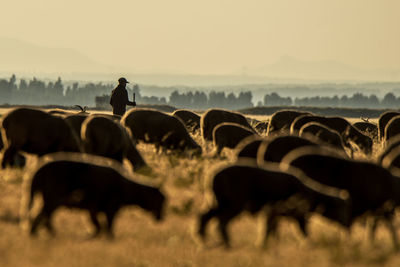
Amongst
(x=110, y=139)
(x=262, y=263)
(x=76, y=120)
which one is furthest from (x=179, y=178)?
(x=262, y=263)

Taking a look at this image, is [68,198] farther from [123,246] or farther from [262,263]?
[262,263]

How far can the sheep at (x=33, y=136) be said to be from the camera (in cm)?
1257

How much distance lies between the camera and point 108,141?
1359cm

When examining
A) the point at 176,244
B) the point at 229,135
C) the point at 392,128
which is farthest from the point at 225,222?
the point at 392,128

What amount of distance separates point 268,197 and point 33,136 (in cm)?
563

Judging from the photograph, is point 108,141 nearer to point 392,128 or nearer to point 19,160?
point 19,160

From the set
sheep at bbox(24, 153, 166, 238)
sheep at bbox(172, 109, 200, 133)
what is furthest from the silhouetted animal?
sheep at bbox(172, 109, 200, 133)

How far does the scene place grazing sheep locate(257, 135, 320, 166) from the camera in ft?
38.2

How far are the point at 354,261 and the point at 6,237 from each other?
3822 millimetres

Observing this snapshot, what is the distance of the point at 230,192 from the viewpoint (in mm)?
8289

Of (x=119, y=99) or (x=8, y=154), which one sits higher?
(x=119, y=99)

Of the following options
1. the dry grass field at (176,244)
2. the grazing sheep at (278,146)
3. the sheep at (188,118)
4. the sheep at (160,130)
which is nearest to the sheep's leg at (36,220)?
the dry grass field at (176,244)

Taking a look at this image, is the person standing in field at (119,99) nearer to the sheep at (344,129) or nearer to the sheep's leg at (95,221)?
the sheep at (344,129)

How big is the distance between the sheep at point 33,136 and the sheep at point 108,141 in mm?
908
